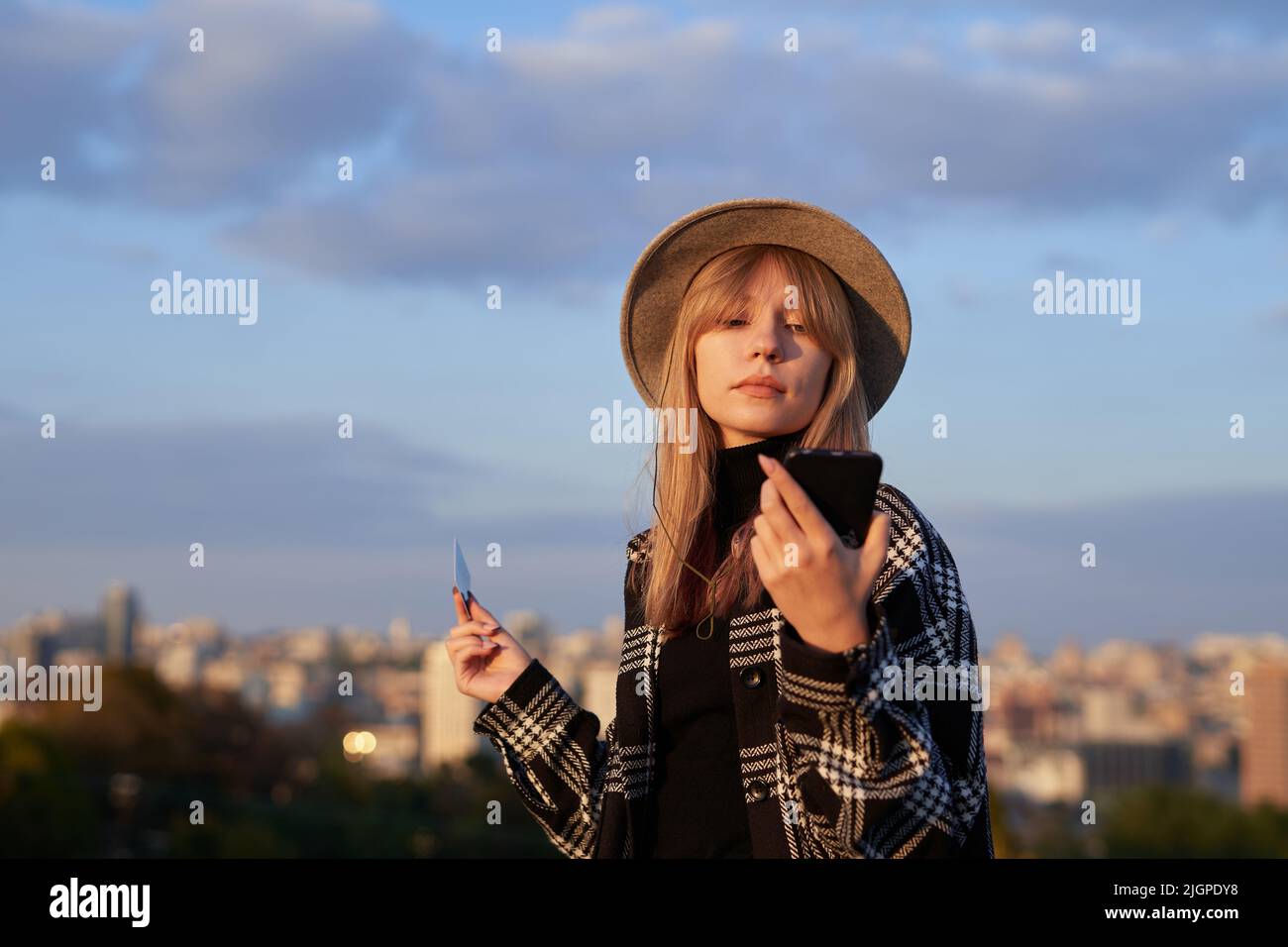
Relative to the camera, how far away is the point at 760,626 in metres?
3.31

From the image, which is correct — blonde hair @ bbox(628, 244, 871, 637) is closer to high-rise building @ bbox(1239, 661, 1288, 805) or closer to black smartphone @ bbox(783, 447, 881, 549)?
black smartphone @ bbox(783, 447, 881, 549)

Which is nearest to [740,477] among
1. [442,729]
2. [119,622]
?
[442,729]

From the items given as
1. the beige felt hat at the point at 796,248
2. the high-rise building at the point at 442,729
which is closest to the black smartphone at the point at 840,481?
the beige felt hat at the point at 796,248

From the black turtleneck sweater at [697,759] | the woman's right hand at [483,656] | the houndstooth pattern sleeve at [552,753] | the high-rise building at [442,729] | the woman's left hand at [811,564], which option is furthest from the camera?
the high-rise building at [442,729]

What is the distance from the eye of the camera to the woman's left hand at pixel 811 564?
2.69m

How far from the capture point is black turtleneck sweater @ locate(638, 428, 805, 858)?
3330 millimetres

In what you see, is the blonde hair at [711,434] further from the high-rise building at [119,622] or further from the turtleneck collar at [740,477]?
the high-rise building at [119,622]

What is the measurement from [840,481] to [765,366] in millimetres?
792

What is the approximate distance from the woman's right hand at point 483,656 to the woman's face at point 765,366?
2.91ft

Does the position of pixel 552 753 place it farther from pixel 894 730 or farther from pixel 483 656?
pixel 894 730

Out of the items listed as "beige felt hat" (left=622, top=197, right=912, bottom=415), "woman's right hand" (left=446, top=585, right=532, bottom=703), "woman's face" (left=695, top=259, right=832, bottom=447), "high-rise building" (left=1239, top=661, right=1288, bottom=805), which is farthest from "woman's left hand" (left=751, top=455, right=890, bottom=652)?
"high-rise building" (left=1239, top=661, right=1288, bottom=805)

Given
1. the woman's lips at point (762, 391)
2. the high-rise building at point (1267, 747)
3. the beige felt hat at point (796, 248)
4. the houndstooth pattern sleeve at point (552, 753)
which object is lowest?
the high-rise building at point (1267, 747)

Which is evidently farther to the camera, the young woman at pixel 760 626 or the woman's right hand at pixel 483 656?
the woman's right hand at pixel 483 656
